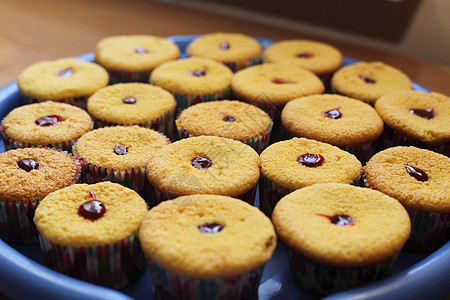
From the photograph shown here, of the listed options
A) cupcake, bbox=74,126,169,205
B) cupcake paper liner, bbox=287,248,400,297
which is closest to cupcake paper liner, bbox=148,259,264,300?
cupcake paper liner, bbox=287,248,400,297

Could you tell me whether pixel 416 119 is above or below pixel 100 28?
above

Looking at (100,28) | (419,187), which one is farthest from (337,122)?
(100,28)

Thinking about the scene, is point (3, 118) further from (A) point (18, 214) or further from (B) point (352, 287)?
(B) point (352, 287)

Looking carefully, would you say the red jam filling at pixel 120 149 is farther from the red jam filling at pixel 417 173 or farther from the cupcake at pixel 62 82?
the red jam filling at pixel 417 173

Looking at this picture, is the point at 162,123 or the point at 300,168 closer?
the point at 300,168

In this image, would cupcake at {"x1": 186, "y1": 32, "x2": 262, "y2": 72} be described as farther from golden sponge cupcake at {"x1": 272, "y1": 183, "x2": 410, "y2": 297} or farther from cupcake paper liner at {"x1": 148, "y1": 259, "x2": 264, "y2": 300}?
cupcake paper liner at {"x1": 148, "y1": 259, "x2": 264, "y2": 300}

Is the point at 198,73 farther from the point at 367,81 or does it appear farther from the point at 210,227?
the point at 210,227

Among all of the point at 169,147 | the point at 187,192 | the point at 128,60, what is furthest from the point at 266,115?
the point at 128,60
